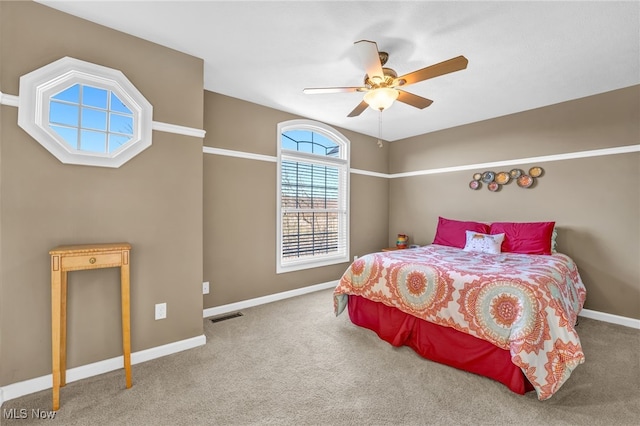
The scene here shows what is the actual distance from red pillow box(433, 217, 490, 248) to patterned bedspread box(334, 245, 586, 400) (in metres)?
0.73

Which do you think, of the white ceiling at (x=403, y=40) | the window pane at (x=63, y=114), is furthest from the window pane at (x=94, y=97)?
the white ceiling at (x=403, y=40)

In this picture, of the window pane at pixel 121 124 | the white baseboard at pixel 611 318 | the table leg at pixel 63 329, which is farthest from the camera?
the white baseboard at pixel 611 318

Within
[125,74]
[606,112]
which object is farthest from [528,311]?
[125,74]

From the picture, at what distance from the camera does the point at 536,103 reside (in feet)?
11.7

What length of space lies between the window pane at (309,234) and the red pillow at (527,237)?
2332 millimetres

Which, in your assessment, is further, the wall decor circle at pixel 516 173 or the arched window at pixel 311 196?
the arched window at pixel 311 196

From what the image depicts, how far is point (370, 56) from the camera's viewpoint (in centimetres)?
197

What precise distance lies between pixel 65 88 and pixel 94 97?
0.55ft

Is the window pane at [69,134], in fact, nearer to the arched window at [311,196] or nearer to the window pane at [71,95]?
the window pane at [71,95]

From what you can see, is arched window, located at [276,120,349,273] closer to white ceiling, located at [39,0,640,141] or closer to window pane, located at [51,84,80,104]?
white ceiling, located at [39,0,640,141]

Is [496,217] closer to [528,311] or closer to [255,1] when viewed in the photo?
[528,311]

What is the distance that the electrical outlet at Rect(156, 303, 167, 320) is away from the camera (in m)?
2.39

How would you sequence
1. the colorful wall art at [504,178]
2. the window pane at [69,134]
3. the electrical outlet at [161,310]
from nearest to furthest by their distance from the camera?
the window pane at [69,134] → the electrical outlet at [161,310] → the colorful wall art at [504,178]

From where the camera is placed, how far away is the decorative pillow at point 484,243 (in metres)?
3.42
